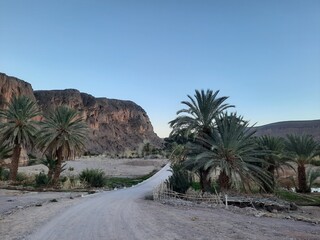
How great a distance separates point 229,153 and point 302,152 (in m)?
14.4

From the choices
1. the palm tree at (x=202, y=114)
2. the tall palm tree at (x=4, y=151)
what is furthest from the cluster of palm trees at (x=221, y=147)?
the tall palm tree at (x=4, y=151)

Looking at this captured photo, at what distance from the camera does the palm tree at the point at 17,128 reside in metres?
32.7

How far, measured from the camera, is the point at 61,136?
100 feet

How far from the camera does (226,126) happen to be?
912 inches

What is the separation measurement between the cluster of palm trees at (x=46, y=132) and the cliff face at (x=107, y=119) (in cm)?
8507

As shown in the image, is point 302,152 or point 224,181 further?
point 302,152

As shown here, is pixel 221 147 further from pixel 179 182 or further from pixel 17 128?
pixel 17 128

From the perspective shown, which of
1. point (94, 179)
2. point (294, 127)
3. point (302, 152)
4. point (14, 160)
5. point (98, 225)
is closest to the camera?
point (98, 225)

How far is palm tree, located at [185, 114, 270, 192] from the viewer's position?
2172 cm

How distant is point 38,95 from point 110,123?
3828cm

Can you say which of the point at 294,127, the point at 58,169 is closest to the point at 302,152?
the point at 58,169

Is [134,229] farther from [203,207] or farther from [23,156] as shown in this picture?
[23,156]

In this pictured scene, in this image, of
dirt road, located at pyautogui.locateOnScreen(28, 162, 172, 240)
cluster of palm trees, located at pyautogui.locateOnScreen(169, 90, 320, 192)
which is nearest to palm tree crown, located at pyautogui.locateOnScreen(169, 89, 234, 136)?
cluster of palm trees, located at pyautogui.locateOnScreen(169, 90, 320, 192)

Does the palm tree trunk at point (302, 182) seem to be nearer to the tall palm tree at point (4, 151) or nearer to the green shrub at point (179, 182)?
the green shrub at point (179, 182)
